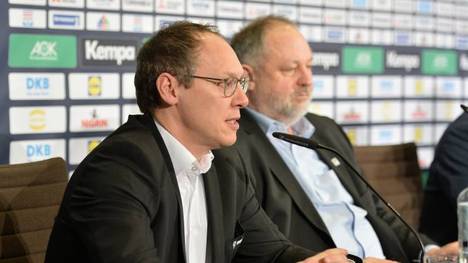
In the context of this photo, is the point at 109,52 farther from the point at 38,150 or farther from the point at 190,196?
the point at 190,196

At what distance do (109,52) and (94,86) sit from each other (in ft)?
0.55

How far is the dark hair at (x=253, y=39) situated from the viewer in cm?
332

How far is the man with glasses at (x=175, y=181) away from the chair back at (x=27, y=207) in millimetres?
430

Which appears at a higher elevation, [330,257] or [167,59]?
[167,59]

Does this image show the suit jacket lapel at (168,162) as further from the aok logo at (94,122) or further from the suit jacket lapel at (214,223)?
the aok logo at (94,122)

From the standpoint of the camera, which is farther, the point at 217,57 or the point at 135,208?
the point at 217,57

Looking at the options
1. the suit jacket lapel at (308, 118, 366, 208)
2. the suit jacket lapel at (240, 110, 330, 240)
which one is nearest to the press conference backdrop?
the suit jacket lapel at (240, 110, 330, 240)

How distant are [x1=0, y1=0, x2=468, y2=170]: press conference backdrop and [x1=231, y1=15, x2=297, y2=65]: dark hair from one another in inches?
14.3

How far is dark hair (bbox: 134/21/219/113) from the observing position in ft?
7.45

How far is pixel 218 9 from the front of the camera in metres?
3.74

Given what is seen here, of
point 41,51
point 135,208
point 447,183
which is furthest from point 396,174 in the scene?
point 135,208

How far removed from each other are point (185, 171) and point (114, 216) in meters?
0.38

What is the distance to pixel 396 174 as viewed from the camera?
3.97 meters

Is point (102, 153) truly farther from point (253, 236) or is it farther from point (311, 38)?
point (311, 38)
